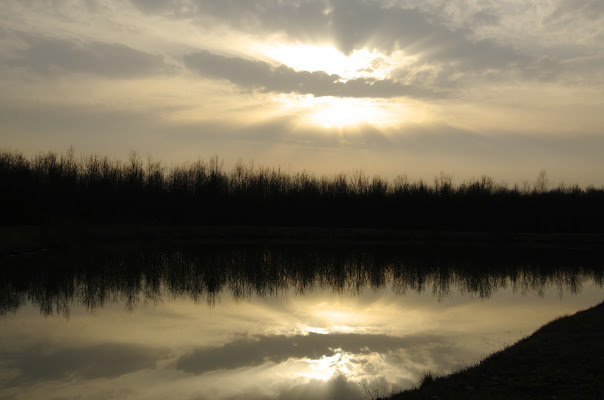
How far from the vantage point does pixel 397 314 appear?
13875 millimetres

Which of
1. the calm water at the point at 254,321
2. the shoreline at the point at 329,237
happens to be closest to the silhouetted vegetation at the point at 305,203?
the shoreline at the point at 329,237

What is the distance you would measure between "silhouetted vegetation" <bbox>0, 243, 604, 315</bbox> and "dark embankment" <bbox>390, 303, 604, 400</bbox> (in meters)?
8.65

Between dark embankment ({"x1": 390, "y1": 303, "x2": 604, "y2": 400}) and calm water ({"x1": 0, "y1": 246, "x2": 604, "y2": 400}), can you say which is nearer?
dark embankment ({"x1": 390, "y1": 303, "x2": 604, "y2": 400})

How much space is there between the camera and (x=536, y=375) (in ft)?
22.7

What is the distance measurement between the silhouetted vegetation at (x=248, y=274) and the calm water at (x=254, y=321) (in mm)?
97

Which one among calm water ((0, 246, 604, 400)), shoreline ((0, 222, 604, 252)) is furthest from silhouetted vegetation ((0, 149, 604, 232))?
calm water ((0, 246, 604, 400))

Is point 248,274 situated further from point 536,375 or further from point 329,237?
point 329,237

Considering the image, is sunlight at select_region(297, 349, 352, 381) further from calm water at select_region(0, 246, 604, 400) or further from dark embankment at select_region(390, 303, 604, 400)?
dark embankment at select_region(390, 303, 604, 400)

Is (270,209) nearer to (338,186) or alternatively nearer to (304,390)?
(338,186)

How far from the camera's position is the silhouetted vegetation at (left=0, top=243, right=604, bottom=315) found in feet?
52.2

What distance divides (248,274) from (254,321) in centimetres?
789

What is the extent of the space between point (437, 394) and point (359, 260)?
19832mm

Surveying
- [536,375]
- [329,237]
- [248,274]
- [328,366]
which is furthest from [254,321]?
[329,237]

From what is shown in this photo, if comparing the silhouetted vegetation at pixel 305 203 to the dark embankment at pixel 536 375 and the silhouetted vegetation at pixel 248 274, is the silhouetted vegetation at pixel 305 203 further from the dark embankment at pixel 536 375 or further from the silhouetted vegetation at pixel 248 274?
the dark embankment at pixel 536 375
